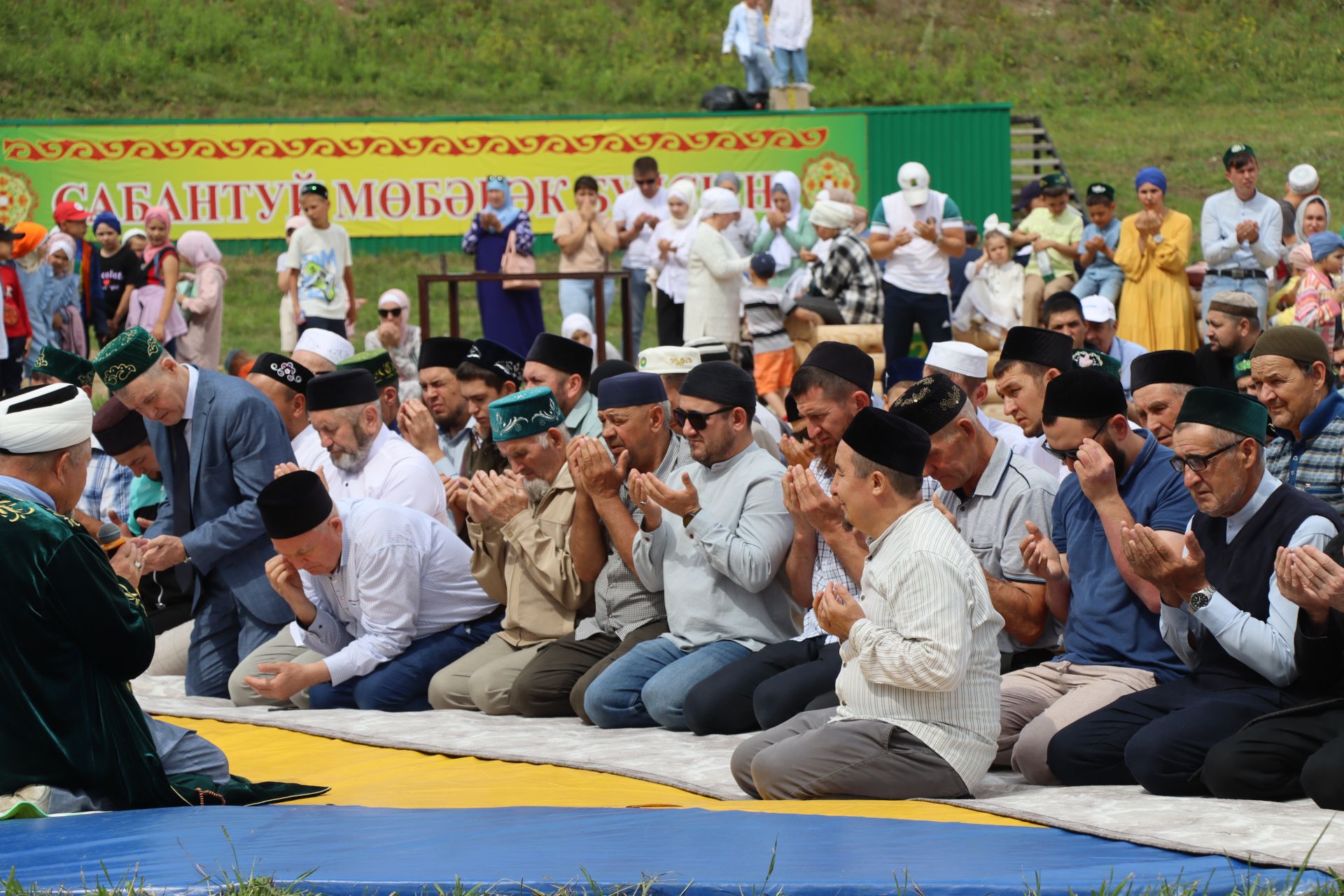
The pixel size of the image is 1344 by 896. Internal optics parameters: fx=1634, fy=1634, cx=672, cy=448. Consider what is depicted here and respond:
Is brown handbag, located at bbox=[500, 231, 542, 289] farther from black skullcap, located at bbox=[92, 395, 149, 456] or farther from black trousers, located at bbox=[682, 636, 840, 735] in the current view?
black trousers, located at bbox=[682, 636, 840, 735]

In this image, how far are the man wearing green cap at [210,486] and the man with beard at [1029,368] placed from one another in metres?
3.06

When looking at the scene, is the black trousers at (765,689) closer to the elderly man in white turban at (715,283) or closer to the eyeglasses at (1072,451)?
the eyeglasses at (1072,451)

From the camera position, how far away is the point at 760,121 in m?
16.2

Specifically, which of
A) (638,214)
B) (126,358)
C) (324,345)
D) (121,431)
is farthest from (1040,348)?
(638,214)

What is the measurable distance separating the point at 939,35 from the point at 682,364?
888 inches

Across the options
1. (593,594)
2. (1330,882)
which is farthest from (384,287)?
(1330,882)

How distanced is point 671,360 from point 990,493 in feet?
8.18

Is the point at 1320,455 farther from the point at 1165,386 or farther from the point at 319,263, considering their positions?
the point at 319,263

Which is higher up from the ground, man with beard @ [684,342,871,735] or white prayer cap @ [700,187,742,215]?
white prayer cap @ [700,187,742,215]

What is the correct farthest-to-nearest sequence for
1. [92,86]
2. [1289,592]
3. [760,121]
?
[92,86] < [760,121] < [1289,592]

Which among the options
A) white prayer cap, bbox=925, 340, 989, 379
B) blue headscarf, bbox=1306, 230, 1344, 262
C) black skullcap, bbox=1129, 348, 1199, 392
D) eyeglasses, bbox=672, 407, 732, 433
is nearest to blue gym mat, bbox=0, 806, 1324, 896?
eyeglasses, bbox=672, 407, 732, 433

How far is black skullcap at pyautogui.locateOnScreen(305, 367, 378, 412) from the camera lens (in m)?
6.84

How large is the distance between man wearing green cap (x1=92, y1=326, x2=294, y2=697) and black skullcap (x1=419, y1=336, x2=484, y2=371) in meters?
1.15

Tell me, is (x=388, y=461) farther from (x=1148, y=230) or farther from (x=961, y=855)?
(x=1148, y=230)
